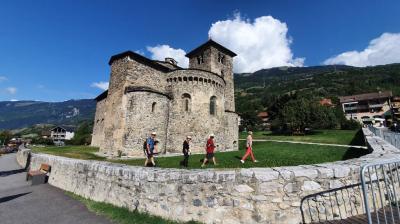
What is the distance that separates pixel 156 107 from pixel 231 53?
19340 millimetres

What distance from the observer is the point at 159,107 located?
2350 centimetres

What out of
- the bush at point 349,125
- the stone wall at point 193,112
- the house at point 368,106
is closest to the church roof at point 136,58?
the stone wall at point 193,112

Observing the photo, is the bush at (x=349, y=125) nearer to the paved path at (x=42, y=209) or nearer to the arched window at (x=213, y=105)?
the arched window at (x=213, y=105)

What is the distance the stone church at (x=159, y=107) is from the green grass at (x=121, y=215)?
1402 centimetres

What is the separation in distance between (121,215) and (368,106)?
89.1 metres

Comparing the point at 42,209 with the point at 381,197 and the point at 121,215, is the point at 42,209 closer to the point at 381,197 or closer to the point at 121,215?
the point at 121,215

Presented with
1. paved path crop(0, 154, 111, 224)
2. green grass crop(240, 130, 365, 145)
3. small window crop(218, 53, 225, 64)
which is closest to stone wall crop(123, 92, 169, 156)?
paved path crop(0, 154, 111, 224)

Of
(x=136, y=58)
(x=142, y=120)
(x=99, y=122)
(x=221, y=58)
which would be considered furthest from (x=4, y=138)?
(x=221, y=58)

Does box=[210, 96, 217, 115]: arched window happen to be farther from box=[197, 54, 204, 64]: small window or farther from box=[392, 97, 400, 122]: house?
box=[392, 97, 400, 122]: house

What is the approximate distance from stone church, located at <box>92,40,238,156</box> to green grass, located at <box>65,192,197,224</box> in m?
14.0

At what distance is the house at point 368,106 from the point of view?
67.9 meters

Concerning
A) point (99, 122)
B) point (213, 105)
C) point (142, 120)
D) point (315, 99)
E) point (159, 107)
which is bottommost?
point (142, 120)

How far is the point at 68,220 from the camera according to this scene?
641 cm

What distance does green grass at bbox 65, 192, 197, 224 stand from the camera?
5848 mm
